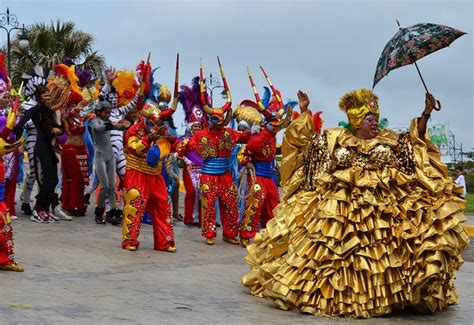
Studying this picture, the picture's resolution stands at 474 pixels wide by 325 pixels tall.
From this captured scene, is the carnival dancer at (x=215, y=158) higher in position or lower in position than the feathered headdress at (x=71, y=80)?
lower

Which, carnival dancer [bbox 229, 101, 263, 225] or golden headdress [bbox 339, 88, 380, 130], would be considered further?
carnival dancer [bbox 229, 101, 263, 225]

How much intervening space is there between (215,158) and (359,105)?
4101mm

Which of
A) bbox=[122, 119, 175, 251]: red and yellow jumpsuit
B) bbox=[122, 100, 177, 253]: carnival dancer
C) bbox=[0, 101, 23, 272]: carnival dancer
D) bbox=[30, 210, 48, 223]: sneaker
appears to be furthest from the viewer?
bbox=[30, 210, 48, 223]: sneaker

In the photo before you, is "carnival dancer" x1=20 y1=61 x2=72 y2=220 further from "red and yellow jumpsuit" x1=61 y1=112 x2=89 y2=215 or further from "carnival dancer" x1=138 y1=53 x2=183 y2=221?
"carnival dancer" x1=138 y1=53 x2=183 y2=221

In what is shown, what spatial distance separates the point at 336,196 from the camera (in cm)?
702

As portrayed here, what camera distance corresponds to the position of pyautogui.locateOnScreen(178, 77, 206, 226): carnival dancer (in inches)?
523

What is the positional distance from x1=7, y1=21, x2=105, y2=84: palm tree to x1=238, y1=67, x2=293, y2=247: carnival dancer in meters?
19.5

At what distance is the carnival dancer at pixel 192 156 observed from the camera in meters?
13.3

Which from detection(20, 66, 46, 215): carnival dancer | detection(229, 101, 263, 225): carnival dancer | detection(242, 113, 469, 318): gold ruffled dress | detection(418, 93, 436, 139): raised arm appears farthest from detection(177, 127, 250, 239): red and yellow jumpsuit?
detection(418, 93, 436, 139): raised arm

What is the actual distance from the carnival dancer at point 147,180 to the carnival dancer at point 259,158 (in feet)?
4.63

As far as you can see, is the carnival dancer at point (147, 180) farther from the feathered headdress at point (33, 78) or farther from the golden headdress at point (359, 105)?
the golden headdress at point (359, 105)

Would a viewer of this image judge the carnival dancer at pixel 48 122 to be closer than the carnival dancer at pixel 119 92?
Yes

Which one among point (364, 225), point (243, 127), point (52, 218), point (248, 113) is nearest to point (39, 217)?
point (52, 218)

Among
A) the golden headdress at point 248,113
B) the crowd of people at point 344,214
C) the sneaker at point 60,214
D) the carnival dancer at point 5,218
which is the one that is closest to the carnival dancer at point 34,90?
the sneaker at point 60,214
